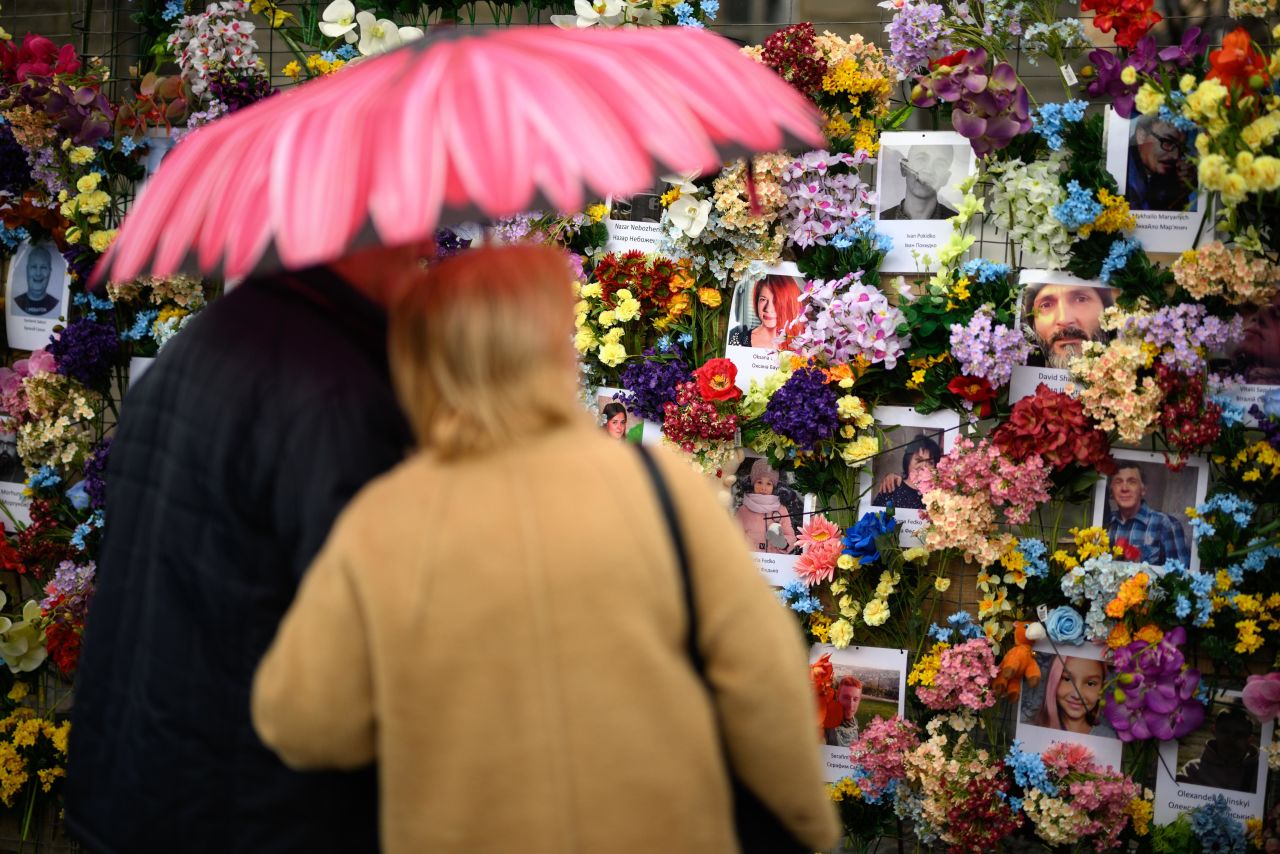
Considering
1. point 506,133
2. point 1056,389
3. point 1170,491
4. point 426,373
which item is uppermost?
point 506,133

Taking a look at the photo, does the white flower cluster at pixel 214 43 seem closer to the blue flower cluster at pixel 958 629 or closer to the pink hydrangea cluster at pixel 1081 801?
the blue flower cluster at pixel 958 629

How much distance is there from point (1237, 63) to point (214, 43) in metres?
2.59

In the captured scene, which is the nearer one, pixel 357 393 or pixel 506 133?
pixel 506 133

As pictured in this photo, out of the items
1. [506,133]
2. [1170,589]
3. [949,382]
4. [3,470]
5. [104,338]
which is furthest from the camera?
[3,470]

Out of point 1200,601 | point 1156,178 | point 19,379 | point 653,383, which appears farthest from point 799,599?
point 19,379

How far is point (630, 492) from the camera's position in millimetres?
1348

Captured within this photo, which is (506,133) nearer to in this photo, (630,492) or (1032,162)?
(630,492)

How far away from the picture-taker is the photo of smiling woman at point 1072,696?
270cm

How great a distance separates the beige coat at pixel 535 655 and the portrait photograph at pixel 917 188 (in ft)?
5.41

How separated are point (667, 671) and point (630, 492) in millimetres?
216

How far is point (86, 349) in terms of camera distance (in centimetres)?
341

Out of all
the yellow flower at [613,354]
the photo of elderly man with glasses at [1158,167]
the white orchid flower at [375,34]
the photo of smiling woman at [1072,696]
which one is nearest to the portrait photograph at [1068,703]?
the photo of smiling woman at [1072,696]

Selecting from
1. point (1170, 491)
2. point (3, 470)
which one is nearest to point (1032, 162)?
point (1170, 491)

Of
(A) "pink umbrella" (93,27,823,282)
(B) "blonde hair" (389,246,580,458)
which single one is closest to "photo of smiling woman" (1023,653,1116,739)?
(A) "pink umbrella" (93,27,823,282)
